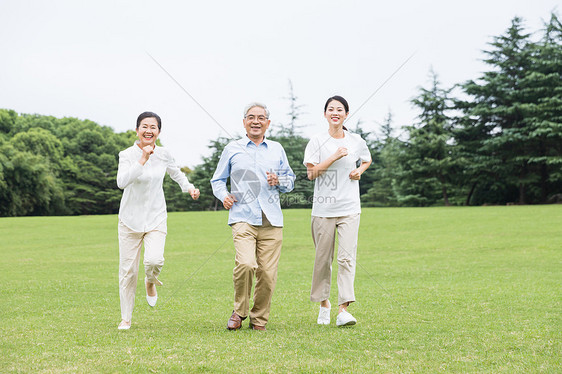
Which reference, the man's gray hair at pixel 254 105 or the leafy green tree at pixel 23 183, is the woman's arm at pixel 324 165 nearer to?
the man's gray hair at pixel 254 105

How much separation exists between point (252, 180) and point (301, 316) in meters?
1.99

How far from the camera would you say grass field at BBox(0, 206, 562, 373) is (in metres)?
4.45

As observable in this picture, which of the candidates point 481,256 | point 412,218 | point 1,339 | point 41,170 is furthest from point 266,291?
point 41,170

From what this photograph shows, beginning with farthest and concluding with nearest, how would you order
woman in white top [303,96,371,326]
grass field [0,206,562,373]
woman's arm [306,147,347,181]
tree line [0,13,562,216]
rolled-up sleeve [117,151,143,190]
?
tree line [0,13,562,216]
woman in white top [303,96,371,326]
woman's arm [306,147,347,181]
rolled-up sleeve [117,151,143,190]
grass field [0,206,562,373]

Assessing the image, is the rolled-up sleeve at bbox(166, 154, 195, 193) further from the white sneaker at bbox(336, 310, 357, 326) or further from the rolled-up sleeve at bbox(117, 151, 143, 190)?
the white sneaker at bbox(336, 310, 357, 326)

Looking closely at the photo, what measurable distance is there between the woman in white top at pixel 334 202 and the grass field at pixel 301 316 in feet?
1.69

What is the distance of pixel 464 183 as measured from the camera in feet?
153

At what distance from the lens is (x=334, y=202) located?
6277 mm

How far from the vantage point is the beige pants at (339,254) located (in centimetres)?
623

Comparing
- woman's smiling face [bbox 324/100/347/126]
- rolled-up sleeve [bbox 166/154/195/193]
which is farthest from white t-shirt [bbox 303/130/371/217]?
rolled-up sleeve [bbox 166/154/195/193]

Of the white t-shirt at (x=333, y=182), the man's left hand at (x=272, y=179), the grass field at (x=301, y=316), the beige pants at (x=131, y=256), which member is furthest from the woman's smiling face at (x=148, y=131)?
the grass field at (x=301, y=316)

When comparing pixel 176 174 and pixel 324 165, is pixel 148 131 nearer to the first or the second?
pixel 176 174

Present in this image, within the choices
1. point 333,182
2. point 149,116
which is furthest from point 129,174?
point 333,182

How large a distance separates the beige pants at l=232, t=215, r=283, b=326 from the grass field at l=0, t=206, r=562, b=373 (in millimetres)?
267
